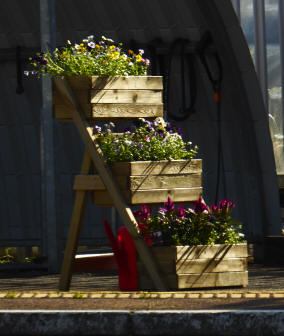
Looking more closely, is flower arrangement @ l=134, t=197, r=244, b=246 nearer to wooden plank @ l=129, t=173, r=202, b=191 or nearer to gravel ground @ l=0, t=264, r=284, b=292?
wooden plank @ l=129, t=173, r=202, b=191

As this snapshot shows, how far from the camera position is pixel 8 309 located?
A: 20.2 ft

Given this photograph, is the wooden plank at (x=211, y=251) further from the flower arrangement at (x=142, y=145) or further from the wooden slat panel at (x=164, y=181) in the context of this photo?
the flower arrangement at (x=142, y=145)

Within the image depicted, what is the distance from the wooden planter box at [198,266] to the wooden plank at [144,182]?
1.81 ft

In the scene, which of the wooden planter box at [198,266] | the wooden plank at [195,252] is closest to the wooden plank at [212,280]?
the wooden planter box at [198,266]

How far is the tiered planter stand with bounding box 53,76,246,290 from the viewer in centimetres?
821

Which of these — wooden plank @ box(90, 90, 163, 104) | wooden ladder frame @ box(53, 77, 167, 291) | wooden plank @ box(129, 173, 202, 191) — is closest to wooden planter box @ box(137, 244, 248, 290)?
wooden ladder frame @ box(53, 77, 167, 291)

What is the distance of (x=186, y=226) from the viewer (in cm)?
827

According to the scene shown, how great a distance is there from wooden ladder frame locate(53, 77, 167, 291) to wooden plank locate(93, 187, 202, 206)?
96 mm

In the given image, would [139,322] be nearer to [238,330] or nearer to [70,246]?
[238,330]

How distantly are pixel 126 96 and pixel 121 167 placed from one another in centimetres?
67

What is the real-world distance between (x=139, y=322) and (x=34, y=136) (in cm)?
748

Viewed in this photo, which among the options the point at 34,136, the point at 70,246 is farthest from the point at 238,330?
the point at 34,136

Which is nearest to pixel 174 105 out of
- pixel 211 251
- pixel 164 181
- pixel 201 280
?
pixel 164 181

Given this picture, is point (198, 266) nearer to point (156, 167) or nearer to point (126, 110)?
point (156, 167)
